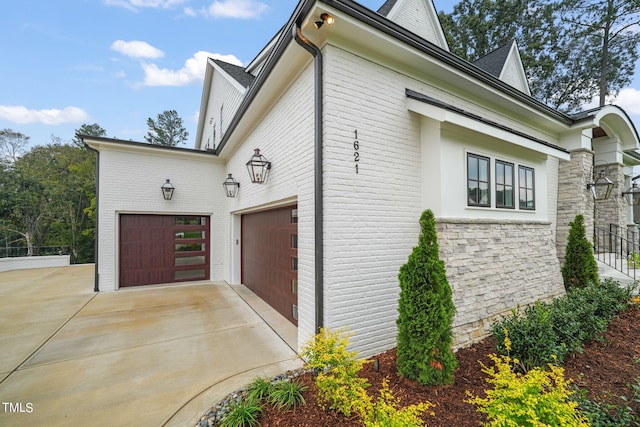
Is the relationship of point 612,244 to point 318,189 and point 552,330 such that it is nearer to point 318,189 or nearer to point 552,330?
point 552,330

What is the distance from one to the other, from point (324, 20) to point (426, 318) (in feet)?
11.5

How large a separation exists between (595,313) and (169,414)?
6162 millimetres

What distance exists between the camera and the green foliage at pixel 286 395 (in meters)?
2.48

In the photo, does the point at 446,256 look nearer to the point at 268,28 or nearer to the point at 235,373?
the point at 235,373

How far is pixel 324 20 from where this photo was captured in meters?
2.96

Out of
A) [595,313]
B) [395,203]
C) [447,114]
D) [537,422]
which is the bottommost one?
[595,313]

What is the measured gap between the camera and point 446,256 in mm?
3701

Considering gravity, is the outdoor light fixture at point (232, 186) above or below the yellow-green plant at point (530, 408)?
above

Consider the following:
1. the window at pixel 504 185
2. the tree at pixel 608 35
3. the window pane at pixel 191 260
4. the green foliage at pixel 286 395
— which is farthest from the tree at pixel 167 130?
the tree at pixel 608 35

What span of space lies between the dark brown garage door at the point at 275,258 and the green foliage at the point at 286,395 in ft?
6.13

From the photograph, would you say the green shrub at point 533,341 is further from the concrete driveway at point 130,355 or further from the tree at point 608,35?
the tree at point 608,35

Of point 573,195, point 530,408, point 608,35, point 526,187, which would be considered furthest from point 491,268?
point 608,35

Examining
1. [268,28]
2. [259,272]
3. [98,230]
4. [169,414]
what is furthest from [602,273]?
[98,230]

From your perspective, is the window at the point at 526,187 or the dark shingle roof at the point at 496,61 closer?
the window at the point at 526,187
